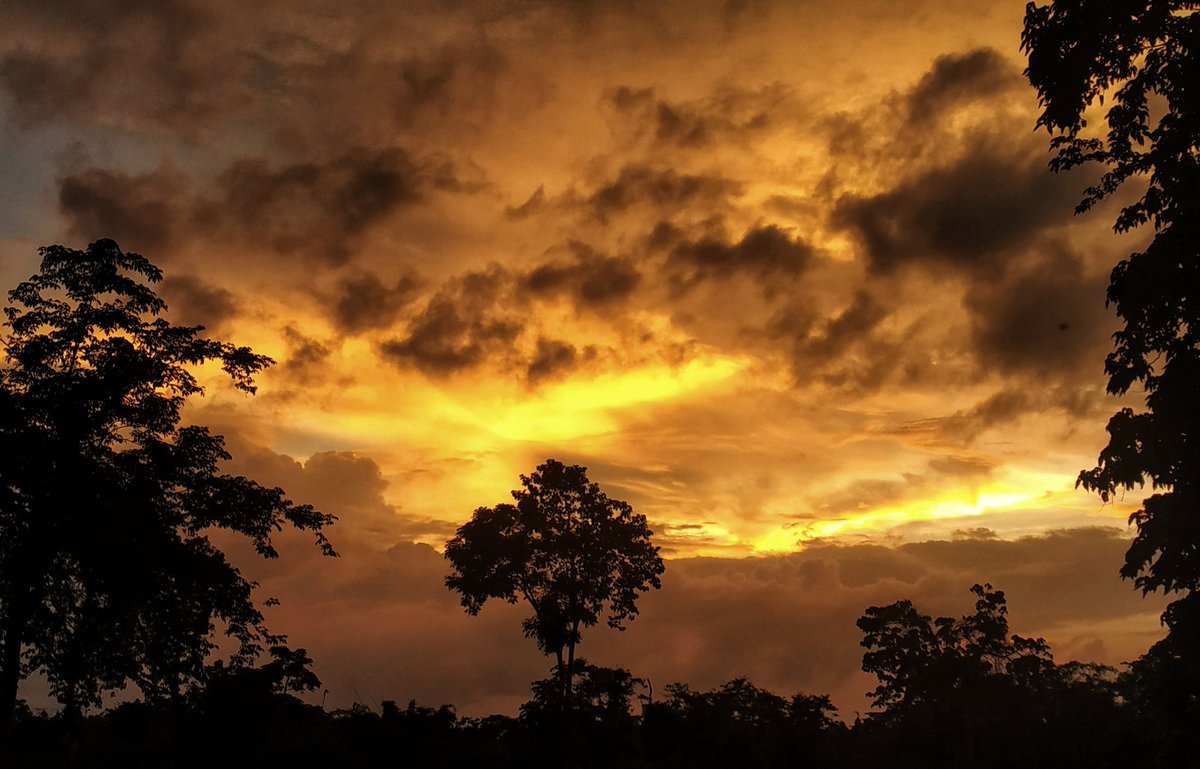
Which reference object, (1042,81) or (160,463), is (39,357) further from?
(1042,81)

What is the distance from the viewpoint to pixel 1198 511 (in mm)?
17297

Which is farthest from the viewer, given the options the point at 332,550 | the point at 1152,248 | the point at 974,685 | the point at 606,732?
the point at 974,685

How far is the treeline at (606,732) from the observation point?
30312mm

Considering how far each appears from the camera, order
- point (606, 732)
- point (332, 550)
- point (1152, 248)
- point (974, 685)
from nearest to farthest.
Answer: point (1152, 248) < point (332, 550) < point (606, 732) < point (974, 685)

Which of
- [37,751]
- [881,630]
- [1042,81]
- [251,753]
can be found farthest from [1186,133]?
[881,630]

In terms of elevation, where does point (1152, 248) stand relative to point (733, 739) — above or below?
above

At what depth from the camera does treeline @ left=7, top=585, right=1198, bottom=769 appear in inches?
1193

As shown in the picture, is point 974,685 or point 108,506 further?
point 974,685

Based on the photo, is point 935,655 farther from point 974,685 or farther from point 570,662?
point 570,662

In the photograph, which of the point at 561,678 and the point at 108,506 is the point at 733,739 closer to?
the point at 561,678

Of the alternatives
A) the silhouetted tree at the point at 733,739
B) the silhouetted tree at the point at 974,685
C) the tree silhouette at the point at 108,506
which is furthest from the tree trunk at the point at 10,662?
the silhouetted tree at the point at 974,685

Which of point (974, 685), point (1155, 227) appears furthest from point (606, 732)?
point (974, 685)

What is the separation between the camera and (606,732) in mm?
40844

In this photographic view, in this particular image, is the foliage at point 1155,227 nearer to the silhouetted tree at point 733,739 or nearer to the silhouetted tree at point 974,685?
the silhouetted tree at point 733,739
